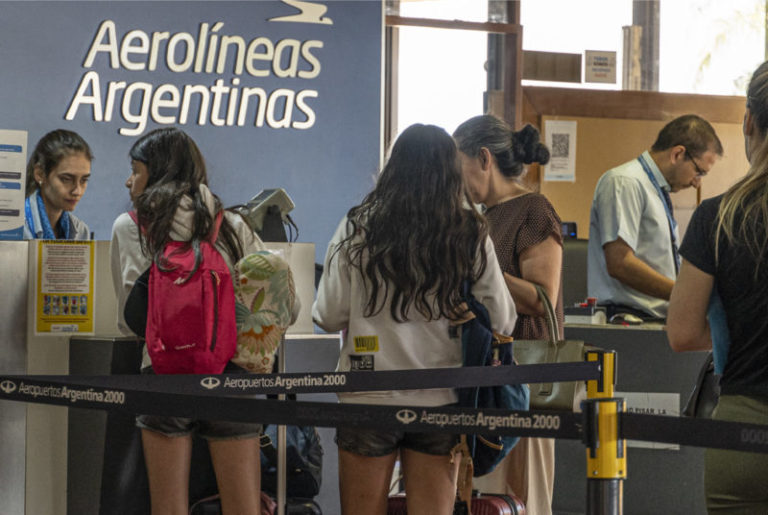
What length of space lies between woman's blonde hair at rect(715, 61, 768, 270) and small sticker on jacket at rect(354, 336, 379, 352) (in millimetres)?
875

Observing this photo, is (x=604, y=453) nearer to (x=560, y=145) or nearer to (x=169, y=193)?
(x=169, y=193)

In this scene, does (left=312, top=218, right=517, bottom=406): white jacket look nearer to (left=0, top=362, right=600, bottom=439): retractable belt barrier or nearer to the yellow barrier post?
(left=0, top=362, right=600, bottom=439): retractable belt barrier

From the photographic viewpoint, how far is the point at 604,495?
1.80 m

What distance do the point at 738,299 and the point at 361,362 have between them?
923 millimetres

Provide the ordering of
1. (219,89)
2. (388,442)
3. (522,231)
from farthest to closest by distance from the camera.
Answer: (219,89), (522,231), (388,442)

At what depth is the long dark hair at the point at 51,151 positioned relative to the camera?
4.84m

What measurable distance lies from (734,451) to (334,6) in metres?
4.74

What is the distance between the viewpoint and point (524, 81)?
6.39 meters

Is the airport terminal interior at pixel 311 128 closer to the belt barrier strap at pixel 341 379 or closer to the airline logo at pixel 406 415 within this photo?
the belt barrier strap at pixel 341 379

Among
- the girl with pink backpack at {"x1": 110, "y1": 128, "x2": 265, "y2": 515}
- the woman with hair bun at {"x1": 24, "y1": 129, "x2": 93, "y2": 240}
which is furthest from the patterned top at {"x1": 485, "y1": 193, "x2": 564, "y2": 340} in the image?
the woman with hair bun at {"x1": 24, "y1": 129, "x2": 93, "y2": 240}

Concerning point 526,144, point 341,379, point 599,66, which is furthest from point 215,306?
point 599,66

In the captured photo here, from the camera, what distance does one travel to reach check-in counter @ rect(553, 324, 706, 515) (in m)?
3.83

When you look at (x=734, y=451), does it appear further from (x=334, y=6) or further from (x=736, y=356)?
(x=334, y=6)

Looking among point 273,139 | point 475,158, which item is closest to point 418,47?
point 273,139
